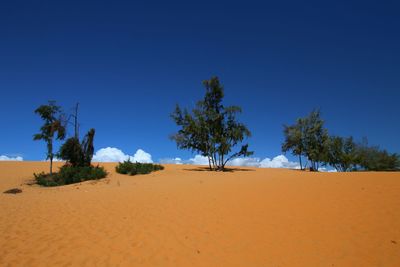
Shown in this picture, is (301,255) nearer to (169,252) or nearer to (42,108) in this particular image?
(169,252)

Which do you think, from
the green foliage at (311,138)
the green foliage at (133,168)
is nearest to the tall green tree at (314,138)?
the green foliage at (311,138)

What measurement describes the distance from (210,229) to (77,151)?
2158cm

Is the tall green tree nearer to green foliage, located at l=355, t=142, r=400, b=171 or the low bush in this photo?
green foliage, located at l=355, t=142, r=400, b=171

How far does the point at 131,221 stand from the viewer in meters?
9.30

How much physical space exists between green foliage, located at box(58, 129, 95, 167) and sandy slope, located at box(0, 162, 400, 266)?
13.5 meters

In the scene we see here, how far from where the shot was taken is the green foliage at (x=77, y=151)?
25.5 metres

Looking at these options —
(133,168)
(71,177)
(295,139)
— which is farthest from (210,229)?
(295,139)

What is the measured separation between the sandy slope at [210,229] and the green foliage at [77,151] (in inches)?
532

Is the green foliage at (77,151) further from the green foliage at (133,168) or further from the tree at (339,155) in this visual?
the tree at (339,155)

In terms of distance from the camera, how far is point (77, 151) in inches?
1029

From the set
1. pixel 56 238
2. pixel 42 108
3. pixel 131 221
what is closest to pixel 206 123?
pixel 42 108

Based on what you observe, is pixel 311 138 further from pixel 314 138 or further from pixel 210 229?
pixel 210 229

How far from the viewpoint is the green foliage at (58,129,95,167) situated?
2550 cm

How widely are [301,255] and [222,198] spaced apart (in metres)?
5.80
